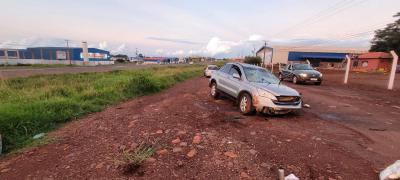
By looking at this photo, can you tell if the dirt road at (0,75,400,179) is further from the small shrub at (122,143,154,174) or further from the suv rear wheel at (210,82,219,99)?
the suv rear wheel at (210,82,219,99)

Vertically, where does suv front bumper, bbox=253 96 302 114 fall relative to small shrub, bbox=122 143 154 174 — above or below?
above

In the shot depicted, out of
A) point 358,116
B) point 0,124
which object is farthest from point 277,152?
point 0,124

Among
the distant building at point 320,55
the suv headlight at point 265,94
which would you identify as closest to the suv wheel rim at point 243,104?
the suv headlight at point 265,94

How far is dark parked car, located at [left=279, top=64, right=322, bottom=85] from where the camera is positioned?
17.2 meters

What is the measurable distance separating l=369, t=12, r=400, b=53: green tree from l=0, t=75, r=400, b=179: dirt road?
162 feet

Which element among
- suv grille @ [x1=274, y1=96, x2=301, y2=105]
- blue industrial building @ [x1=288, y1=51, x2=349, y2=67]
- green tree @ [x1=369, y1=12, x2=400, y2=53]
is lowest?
suv grille @ [x1=274, y1=96, x2=301, y2=105]

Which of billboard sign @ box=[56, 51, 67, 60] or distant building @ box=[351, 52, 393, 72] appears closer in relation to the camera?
distant building @ box=[351, 52, 393, 72]

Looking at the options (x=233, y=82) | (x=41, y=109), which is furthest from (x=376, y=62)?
(x=41, y=109)

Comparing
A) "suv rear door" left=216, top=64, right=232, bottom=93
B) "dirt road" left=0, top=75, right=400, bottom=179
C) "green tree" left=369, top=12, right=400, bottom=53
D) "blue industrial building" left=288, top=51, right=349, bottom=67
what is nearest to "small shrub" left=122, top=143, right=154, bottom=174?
"dirt road" left=0, top=75, right=400, bottom=179

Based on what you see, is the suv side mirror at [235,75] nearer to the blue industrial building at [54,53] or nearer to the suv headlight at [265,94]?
the suv headlight at [265,94]

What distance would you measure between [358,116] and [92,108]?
8929 mm

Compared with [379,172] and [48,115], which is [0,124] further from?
[379,172]

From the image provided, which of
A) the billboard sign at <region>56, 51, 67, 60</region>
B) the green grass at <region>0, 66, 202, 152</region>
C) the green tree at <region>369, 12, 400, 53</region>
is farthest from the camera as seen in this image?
the billboard sign at <region>56, 51, 67, 60</region>

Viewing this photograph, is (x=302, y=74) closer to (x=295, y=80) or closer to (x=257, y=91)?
(x=295, y=80)
